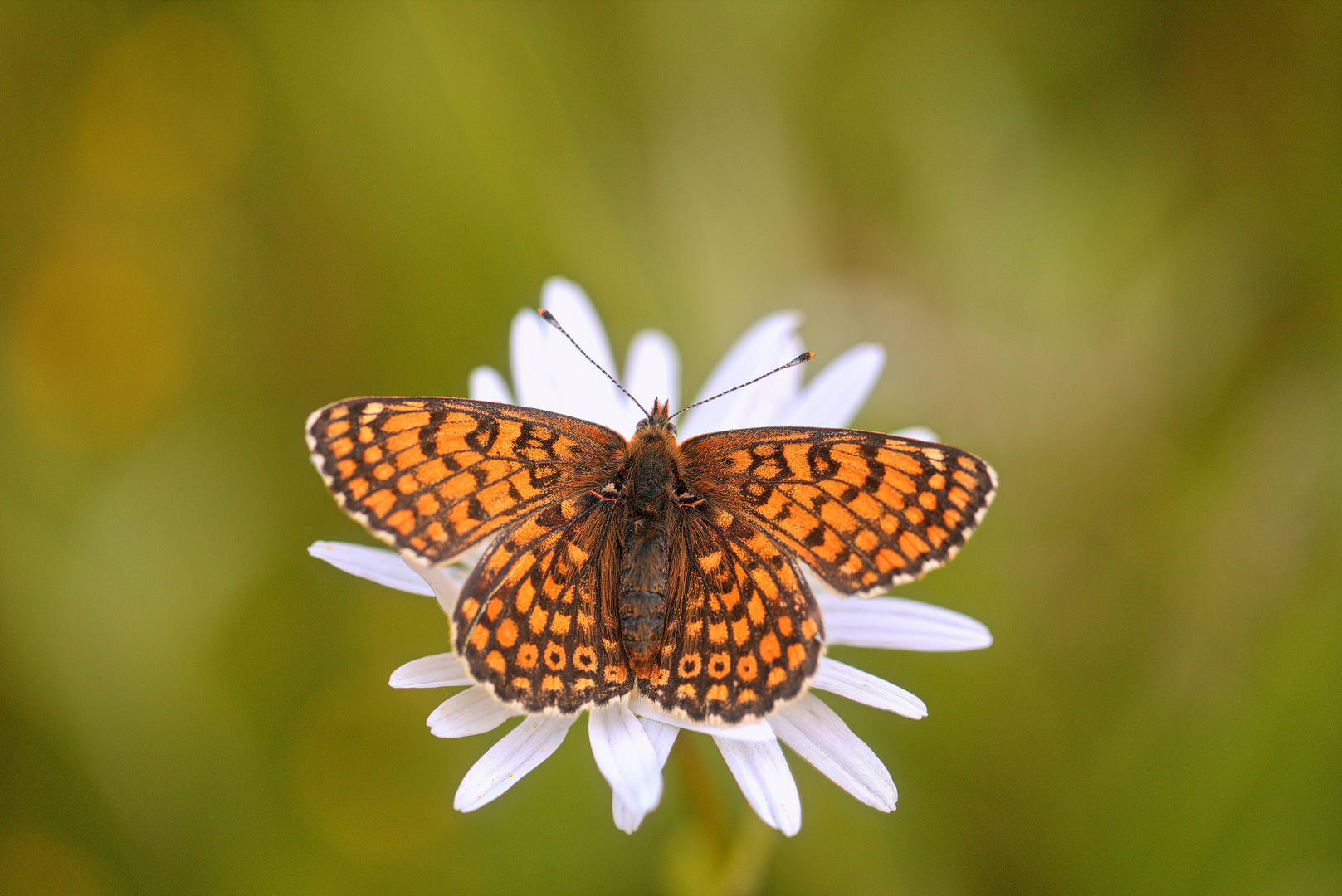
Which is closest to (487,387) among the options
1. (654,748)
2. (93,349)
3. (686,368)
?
(686,368)

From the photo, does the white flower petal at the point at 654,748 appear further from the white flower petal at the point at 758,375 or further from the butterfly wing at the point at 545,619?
the white flower petal at the point at 758,375

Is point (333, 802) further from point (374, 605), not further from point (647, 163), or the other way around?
point (647, 163)

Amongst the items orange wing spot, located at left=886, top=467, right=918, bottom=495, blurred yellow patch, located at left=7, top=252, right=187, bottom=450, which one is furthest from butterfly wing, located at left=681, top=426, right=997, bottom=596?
blurred yellow patch, located at left=7, top=252, right=187, bottom=450

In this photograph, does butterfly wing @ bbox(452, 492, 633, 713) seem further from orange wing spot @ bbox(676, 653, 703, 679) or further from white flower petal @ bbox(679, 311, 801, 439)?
white flower petal @ bbox(679, 311, 801, 439)

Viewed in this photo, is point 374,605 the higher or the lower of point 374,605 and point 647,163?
the lower

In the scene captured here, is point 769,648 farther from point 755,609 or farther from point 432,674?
point 432,674

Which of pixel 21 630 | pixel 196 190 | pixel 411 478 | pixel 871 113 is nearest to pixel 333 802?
pixel 21 630
